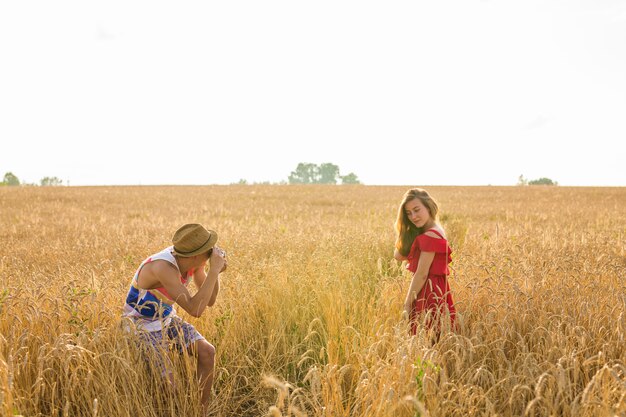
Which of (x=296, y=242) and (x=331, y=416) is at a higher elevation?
(x=296, y=242)

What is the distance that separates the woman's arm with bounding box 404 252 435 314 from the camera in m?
3.86

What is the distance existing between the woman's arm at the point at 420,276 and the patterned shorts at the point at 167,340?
5.64ft

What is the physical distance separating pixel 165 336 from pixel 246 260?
332 centimetres

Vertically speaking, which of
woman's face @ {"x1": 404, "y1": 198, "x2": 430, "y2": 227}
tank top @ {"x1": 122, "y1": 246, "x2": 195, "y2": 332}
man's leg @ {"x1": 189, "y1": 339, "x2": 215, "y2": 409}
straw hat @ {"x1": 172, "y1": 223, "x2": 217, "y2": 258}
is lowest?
man's leg @ {"x1": 189, "y1": 339, "x2": 215, "y2": 409}

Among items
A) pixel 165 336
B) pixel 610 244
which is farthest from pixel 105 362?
pixel 610 244

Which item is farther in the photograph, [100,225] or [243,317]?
[100,225]

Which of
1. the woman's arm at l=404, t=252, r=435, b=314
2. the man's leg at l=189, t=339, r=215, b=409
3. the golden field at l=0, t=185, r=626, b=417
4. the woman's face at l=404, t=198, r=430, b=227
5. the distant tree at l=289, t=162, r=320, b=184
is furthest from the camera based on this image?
the distant tree at l=289, t=162, r=320, b=184

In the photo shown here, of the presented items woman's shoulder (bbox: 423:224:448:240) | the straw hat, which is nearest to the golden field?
woman's shoulder (bbox: 423:224:448:240)

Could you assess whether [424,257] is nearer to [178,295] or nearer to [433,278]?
[433,278]

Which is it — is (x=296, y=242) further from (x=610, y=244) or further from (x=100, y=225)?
(x=100, y=225)

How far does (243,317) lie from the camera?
4387mm

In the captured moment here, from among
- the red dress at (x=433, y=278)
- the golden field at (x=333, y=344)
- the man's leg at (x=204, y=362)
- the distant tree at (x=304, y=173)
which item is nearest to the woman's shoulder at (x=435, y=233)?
the red dress at (x=433, y=278)

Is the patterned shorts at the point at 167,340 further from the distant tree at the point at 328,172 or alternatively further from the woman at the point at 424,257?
the distant tree at the point at 328,172

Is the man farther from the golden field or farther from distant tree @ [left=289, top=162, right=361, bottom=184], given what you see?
distant tree @ [left=289, top=162, right=361, bottom=184]
